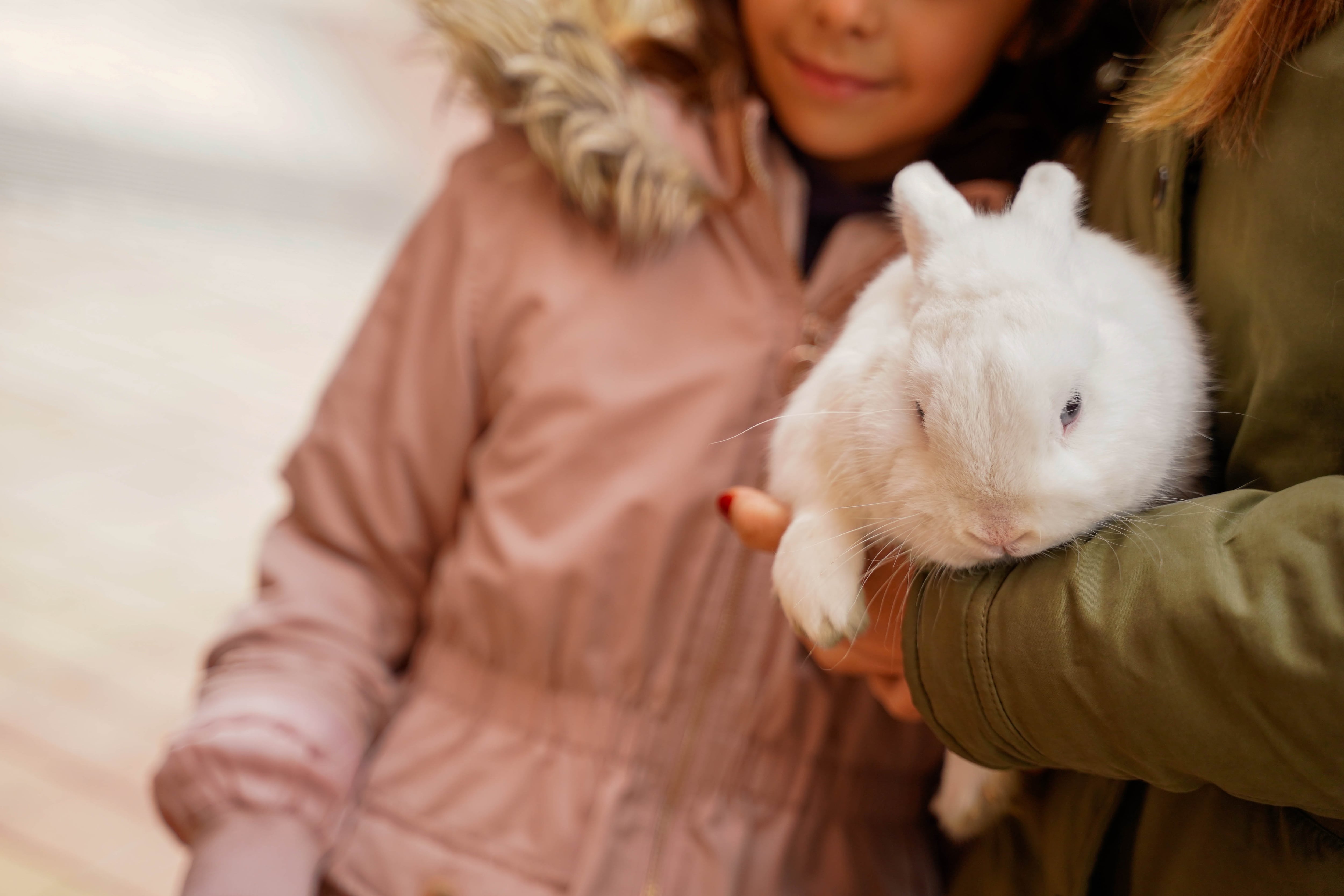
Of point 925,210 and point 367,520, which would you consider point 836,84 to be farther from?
point 367,520

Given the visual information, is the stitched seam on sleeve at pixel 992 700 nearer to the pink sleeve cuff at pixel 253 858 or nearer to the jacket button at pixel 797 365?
the jacket button at pixel 797 365

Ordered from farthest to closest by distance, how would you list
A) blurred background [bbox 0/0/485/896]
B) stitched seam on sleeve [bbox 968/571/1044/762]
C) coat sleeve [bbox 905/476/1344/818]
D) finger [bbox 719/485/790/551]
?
1. blurred background [bbox 0/0/485/896]
2. finger [bbox 719/485/790/551]
3. stitched seam on sleeve [bbox 968/571/1044/762]
4. coat sleeve [bbox 905/476/1344/818]

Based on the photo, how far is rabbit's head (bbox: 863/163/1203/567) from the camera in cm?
55

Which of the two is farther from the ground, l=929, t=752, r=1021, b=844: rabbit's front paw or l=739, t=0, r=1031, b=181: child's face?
l=739, t=0, r=1031, b=181: child's face

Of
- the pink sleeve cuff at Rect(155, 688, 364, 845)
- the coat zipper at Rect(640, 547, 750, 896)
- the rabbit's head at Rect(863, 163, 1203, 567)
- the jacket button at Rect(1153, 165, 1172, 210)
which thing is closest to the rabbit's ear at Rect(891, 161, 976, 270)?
the rabbit's head at Rect(863, 163, 1203, 567)

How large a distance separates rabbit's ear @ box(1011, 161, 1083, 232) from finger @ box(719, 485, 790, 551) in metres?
0.25

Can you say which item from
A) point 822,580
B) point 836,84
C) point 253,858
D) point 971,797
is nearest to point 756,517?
point 822,580

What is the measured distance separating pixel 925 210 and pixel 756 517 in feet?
0.79

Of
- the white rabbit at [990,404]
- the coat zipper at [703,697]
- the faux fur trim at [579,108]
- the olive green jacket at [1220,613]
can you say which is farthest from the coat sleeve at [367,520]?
the olive green jacket at [1220,613]

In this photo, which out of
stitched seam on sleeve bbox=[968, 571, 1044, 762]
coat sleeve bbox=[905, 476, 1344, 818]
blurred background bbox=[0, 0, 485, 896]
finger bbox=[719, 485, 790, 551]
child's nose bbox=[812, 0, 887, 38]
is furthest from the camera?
blurred background bbox=[0, 0, 485, 896]

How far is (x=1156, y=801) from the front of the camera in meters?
0.63

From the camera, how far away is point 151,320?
290cm

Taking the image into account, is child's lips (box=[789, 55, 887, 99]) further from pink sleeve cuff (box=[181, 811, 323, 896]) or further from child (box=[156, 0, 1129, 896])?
pink sleeve cuff (box=[181, 811, 323, 896])

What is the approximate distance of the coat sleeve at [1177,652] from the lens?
47cm
